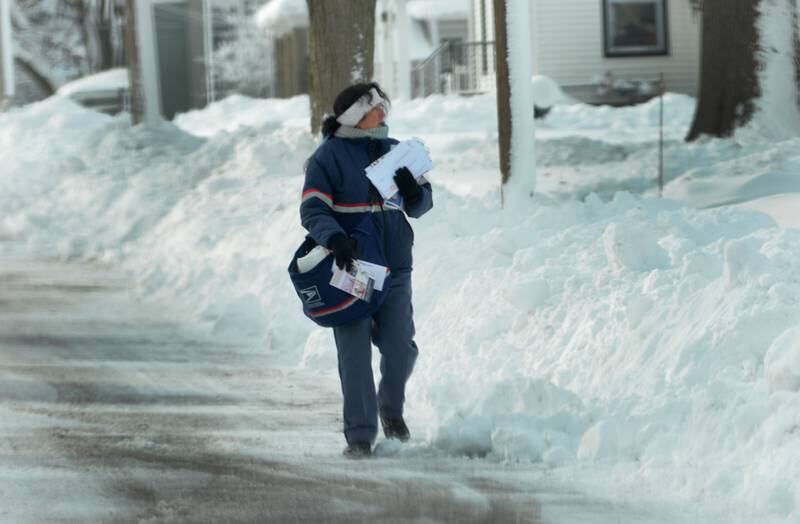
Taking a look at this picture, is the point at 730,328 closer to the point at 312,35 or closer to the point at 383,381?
the point at 383,381

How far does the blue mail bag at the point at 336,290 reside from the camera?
702cm

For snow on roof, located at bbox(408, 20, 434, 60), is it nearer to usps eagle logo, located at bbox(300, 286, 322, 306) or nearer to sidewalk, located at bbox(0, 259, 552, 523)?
sidewalk, located at bbox(0, 259, 552, 523)

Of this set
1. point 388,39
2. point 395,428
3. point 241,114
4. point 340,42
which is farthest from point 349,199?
point 241,114

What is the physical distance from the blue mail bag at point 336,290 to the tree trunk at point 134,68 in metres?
17.9

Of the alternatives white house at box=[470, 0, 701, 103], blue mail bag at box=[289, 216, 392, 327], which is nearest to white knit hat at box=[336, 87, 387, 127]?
blue mail bag at box=[289, 216, 392, 327]

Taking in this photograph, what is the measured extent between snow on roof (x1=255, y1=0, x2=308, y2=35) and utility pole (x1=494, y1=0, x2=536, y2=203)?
95.6 ft

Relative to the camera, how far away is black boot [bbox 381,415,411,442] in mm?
7371

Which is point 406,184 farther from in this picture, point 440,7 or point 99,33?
point 99,33

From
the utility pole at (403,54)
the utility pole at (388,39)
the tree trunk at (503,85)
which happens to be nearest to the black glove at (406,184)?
the tree trunk at (503,85)

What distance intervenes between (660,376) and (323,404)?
2127 mm

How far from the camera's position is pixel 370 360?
7.21 m

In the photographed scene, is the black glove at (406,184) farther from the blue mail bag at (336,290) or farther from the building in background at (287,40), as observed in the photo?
the building in background at (287,40)

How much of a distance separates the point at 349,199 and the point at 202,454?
1.33m

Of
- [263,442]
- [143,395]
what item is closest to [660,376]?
[263,442]
